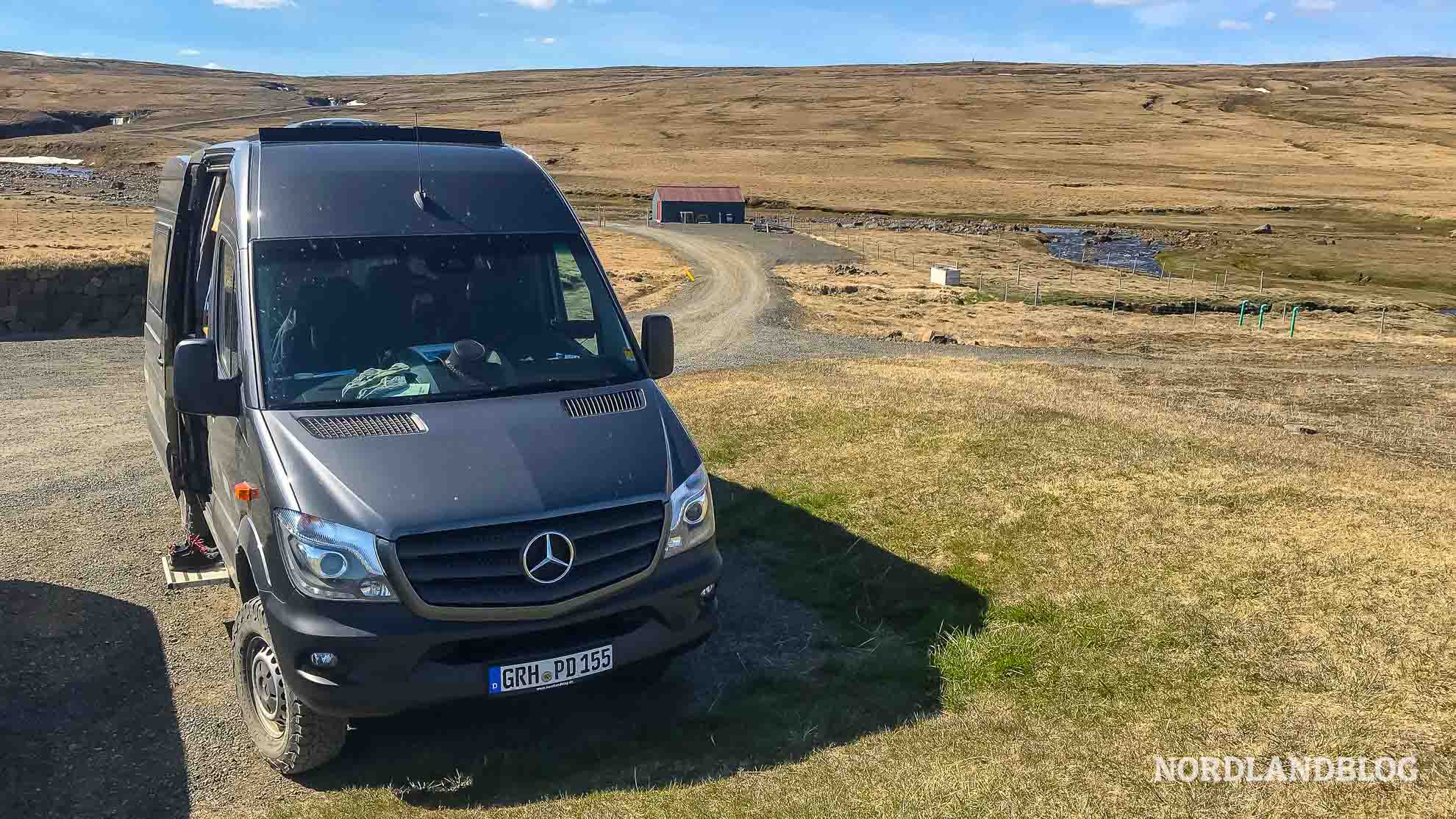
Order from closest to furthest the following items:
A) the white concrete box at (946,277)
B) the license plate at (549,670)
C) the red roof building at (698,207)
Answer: the license plate at (549,670) → the white concrete box at (946,277) → the red roof building at (698,207)

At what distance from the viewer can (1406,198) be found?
289 feet

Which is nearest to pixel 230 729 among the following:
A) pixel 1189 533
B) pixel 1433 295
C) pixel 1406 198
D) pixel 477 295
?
pixel 477 295

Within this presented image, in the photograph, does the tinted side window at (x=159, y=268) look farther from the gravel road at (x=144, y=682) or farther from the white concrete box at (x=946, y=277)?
the white concrete box at (x=946, y=277)

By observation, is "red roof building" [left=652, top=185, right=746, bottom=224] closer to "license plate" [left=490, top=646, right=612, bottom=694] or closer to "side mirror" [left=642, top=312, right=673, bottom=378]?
"side mirror" [left=642, top=312, right=673, bottom=378]

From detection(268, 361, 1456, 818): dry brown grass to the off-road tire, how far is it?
267 millimetres

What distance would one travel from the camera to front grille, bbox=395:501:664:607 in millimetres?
5199

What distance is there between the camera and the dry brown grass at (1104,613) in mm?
5250

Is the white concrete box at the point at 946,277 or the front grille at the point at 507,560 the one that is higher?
the front grille at the point at 507,560

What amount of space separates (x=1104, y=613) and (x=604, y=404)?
368 centimetres

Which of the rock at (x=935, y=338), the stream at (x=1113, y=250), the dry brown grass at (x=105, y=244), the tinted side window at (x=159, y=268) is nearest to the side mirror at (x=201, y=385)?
the tinted side window at (x=159, y=268)

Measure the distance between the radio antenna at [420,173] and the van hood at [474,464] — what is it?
154cm

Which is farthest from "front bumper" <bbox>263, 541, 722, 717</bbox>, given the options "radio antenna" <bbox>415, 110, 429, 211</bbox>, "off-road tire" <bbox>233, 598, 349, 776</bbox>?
"radio antenna" <bbox>415, 110, 429, 211</bbox>

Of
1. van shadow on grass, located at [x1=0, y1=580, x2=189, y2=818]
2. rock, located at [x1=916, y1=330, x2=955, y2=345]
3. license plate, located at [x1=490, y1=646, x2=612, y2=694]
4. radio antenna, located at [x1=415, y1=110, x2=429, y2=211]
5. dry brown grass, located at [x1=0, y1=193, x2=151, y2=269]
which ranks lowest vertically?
rock, located at [x1=916, y1=330, x2=955, y2=345]

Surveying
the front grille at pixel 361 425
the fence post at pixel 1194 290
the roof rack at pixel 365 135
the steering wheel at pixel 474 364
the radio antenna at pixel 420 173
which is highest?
the roof rack at pixel 365 135
